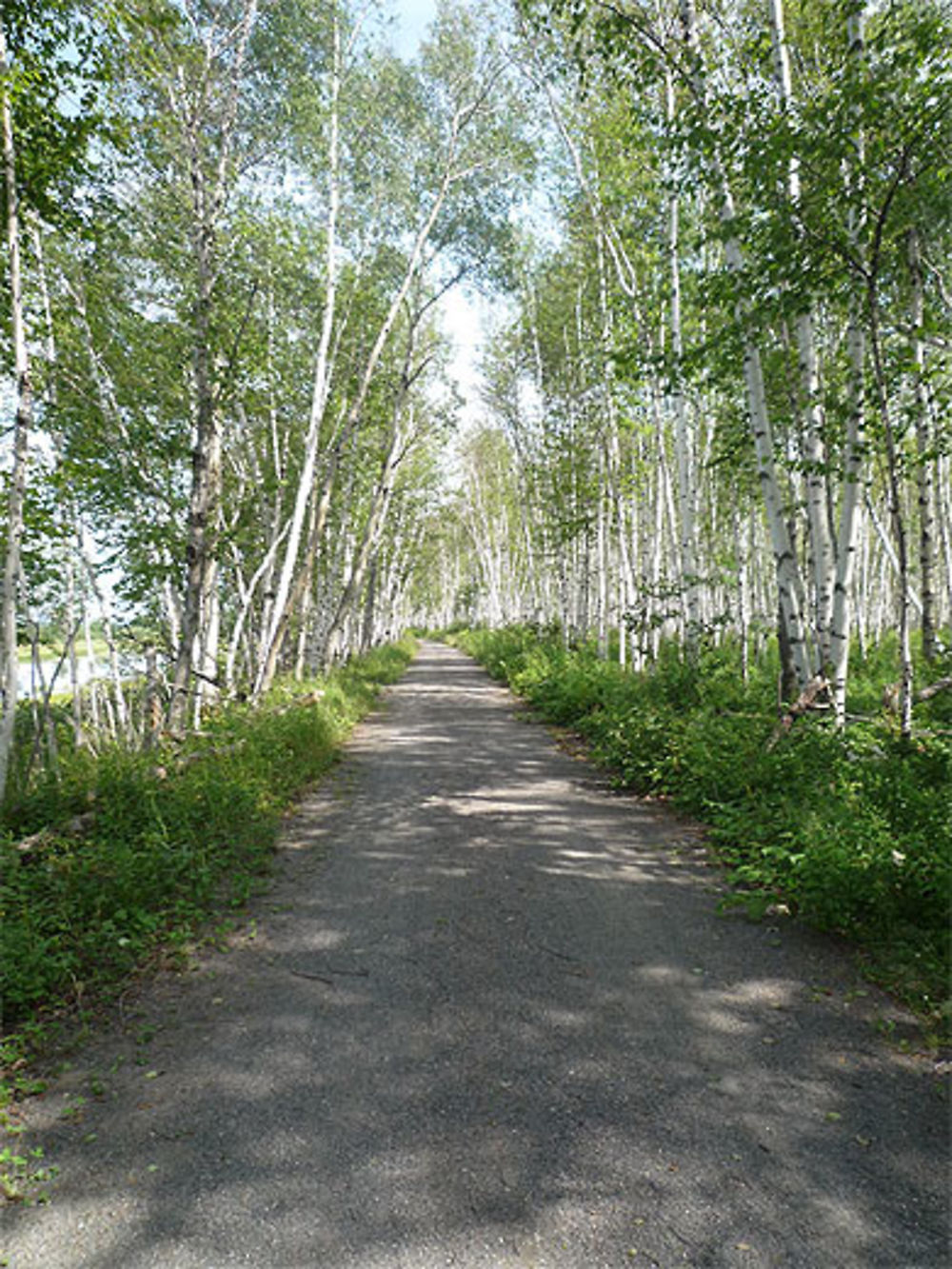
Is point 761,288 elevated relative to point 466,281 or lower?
lower

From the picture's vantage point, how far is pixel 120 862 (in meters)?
4.10

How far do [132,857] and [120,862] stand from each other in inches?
3.0

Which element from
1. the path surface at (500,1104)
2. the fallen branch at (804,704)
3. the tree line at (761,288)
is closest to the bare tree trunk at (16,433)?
the path surface at (500,1104)

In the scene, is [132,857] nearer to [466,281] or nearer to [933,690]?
[933,690]

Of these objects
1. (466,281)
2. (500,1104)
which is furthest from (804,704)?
(466,281)

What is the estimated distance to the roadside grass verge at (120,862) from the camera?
323 centimetres

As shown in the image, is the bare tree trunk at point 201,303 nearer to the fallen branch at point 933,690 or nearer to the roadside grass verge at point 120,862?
the roadside grass verge at point 120,862

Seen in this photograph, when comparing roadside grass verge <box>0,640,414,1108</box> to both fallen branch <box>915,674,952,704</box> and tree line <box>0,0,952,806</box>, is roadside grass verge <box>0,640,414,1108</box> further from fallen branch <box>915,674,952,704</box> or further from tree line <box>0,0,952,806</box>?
fallen branch <box>915,674,952,704</box>

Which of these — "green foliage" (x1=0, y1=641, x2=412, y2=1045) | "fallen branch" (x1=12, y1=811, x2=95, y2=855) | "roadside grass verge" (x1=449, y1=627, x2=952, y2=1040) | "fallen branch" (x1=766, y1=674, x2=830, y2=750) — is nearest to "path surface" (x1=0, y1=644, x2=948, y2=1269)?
"roadside grass verge" (x1=449, y1=627, x2=952, y2=1040)

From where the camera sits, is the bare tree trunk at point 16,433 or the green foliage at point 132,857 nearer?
the green foliage at point 132,857

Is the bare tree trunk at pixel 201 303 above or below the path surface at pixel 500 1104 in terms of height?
above

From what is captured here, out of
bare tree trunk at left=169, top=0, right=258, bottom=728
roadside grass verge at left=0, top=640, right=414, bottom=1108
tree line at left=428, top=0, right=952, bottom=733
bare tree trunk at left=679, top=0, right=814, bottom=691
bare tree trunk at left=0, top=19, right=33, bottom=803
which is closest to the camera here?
roadside grass verge at left=0, top=640, right=414, bottom=1108

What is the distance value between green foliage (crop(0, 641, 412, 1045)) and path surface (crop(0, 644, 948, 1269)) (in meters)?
0.50

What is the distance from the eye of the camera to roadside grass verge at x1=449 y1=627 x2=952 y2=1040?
3.49m
